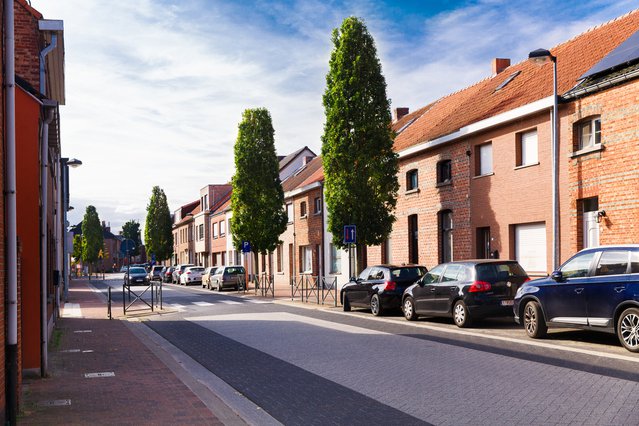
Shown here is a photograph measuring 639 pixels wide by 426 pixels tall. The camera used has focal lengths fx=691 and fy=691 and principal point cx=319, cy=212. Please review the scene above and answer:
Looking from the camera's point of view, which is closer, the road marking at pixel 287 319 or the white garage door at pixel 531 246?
the road marking at pixel 287 319

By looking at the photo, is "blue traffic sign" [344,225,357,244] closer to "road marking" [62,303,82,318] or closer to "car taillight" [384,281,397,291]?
"car taillight" [384,281,397,291]

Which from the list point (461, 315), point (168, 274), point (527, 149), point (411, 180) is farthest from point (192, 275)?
point (461, 315)

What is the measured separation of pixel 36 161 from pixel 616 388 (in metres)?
8.18

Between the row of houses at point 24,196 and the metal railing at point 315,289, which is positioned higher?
the row of houses at point 24,196

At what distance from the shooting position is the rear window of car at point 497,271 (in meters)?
15.4

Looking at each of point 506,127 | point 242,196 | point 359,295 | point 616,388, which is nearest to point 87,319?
point 359,295

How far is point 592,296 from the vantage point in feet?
37.7

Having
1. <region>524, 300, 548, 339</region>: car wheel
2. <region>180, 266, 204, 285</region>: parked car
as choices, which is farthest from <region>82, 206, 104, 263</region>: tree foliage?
<region>524, 300, 548, 339</region>: car wheel

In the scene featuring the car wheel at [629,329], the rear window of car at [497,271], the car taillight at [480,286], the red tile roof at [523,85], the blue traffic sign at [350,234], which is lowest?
the car wheel at [629,329]

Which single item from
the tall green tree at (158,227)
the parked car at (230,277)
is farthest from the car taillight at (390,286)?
the tall green tree at (158,227)

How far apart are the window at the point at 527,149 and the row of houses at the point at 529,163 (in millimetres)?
30

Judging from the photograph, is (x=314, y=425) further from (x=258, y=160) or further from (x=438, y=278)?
(x=258, y=160)

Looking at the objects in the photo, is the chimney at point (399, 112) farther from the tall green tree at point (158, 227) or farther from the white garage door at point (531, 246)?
the tall green tree at point (158, 227)

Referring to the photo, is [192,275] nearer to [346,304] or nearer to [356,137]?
[356,137]
